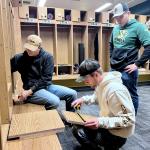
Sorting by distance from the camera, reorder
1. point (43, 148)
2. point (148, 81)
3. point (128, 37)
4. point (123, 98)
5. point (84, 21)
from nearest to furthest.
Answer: point (43, 148) → point (123, 98) → point (128, 37) → point (84, 21) → point (148, 81)

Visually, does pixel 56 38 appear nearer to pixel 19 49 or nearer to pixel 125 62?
pixel 19 49

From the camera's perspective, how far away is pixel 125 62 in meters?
2.13

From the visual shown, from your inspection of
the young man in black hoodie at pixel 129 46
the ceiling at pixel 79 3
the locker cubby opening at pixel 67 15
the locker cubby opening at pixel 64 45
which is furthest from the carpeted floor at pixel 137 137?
the ceiling at pixel 79 3

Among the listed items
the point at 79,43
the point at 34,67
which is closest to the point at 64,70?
the point at 79,43

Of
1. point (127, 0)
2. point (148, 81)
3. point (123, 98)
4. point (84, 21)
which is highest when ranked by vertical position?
point (127, 0)

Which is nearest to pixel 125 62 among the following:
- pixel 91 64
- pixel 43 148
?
pixel 91 64

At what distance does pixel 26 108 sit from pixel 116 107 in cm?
94

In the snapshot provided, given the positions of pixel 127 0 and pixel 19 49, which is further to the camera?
pixel 127 0

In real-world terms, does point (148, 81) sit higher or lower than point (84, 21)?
lower

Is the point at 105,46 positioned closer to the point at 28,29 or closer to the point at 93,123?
the point at 28,29

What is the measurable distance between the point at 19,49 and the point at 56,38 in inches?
35.0

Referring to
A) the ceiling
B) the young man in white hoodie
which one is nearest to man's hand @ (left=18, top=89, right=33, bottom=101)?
the young man in white hoodie

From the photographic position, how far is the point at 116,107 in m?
1.39

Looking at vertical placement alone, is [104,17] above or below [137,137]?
above
